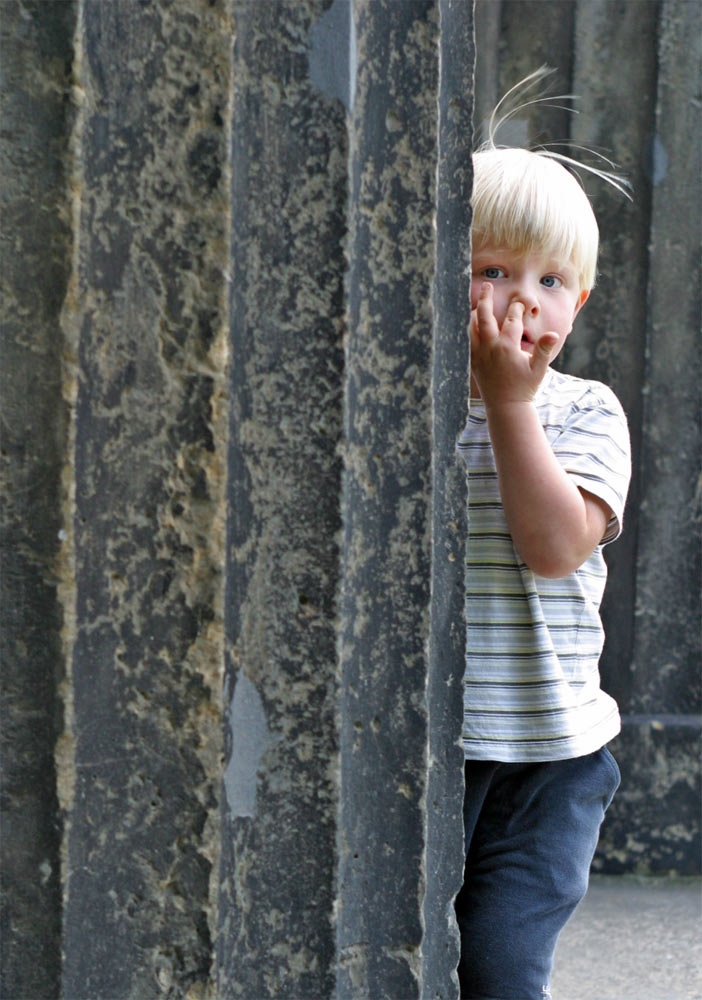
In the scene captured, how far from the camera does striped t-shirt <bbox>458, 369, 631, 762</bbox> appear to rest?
5.25 ft

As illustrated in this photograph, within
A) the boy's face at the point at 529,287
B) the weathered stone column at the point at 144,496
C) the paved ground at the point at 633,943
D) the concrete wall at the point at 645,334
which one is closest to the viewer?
the weathered stone column at the point at 144,496

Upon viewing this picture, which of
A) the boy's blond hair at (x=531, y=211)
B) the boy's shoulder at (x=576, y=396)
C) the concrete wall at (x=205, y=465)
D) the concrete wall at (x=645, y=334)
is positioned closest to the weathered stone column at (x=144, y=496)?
the concrete wall at (x=205, y=465)

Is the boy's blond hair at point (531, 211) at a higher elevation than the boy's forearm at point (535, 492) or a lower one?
higher

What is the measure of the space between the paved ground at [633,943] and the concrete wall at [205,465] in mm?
1334

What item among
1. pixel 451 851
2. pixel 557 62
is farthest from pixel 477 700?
pixel 557 62

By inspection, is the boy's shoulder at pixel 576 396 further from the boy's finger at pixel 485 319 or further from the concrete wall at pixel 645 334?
the concrete wall at pixel 645 334

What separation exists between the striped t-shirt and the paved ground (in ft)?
3.14

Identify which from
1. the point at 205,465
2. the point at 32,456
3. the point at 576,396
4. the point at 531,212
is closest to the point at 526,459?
the point at 576,396

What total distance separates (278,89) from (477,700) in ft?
2.93

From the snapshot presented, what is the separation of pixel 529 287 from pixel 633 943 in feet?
5.45

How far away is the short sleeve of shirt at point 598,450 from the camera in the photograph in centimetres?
158

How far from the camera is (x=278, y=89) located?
3.83 ft

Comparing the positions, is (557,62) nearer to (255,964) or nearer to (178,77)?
(178,77)

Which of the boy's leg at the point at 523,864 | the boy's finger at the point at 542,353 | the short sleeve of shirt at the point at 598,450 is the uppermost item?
the boy's finger at the point at 542,353
